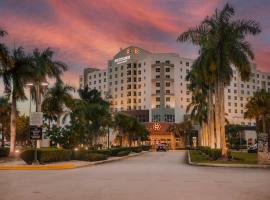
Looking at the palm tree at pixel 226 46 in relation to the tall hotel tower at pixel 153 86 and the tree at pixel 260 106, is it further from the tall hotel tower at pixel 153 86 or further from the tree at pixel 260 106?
the tall hotel tower at pixel 153 86

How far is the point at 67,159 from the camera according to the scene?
4197 cm

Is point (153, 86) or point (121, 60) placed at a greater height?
point (121, 60)

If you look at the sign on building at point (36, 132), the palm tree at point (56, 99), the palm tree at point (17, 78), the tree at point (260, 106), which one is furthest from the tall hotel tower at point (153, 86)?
the sign on building at point (36, 132)

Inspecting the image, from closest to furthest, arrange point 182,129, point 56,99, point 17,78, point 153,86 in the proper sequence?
point 17,78, point 56,99, point 182,129, point 153,86

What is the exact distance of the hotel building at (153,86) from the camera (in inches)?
6644

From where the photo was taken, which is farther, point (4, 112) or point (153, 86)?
point (153, 86)

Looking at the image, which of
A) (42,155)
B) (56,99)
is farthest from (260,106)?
(42,155)

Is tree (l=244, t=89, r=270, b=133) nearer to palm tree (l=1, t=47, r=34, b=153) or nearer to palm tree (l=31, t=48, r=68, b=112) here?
palm tree (l=31, t=48, r=68, b=112)

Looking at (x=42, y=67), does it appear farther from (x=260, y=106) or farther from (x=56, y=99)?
(x=260, y=106)

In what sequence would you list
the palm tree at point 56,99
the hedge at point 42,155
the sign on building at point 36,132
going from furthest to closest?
the palm tree at point 56,99
the hedge at point 42,155
the sign on building at point 36,132

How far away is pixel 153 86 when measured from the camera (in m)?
172

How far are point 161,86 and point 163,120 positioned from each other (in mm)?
13214

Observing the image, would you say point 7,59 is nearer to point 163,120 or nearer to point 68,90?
point 68,90

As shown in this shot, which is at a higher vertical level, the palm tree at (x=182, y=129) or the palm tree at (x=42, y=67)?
the palm tree at (x=42, y=67)
